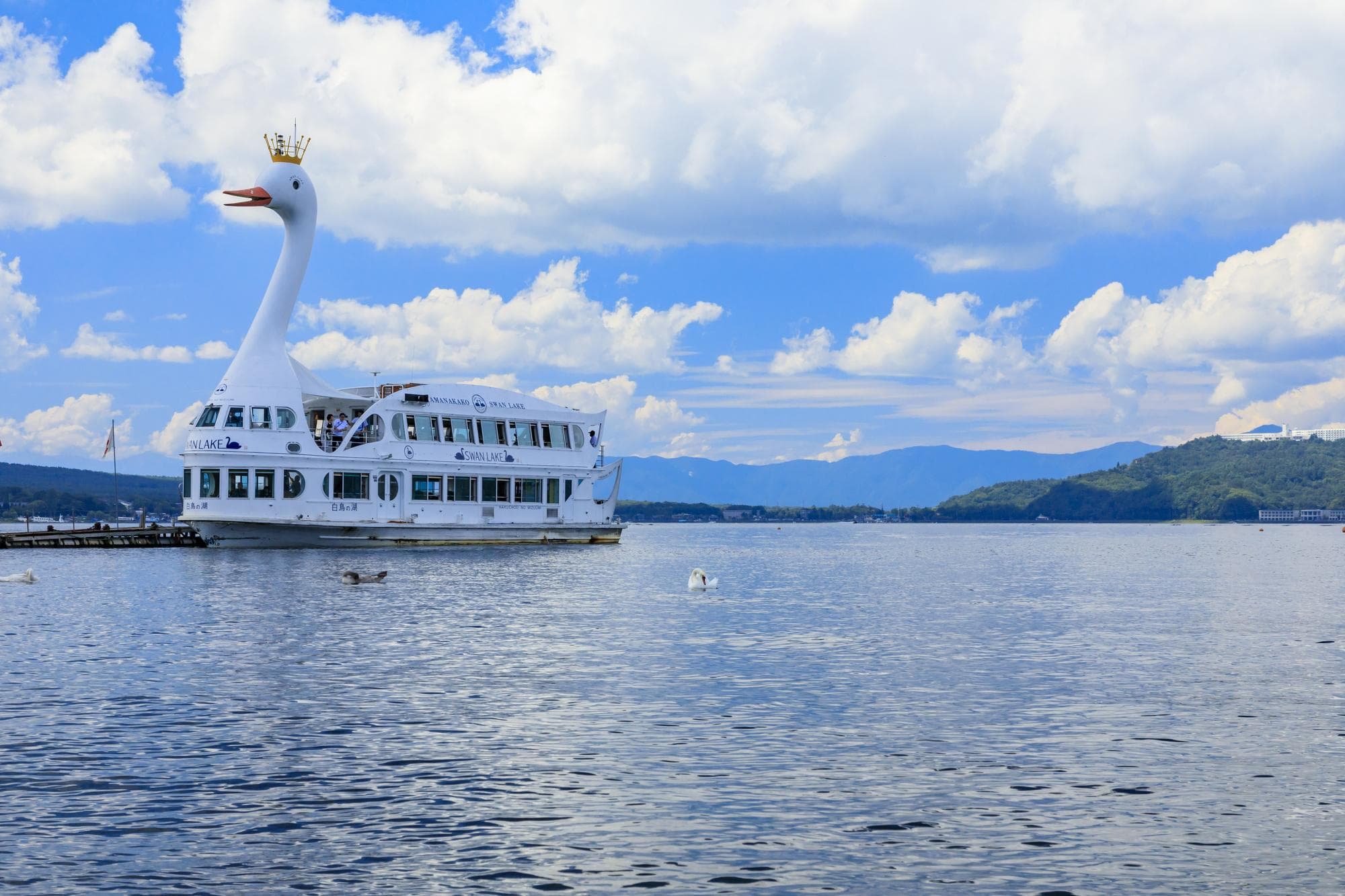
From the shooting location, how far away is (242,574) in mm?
56344

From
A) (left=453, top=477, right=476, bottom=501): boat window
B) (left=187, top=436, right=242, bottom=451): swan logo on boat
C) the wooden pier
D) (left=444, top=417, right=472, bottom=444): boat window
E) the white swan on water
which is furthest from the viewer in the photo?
the wooden pier

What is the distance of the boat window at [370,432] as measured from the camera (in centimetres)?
7631

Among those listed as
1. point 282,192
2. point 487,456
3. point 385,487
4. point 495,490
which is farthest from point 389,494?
point 282,192

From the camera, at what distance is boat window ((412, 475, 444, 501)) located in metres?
77.8

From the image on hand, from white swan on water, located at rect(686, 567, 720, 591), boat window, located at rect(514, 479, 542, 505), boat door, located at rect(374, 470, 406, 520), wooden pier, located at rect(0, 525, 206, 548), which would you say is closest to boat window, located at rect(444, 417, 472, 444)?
boat door, located at rect(374, 470, 406, 520)

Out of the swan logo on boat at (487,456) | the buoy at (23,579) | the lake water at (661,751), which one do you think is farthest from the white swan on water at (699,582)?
the buoy at (23,579)

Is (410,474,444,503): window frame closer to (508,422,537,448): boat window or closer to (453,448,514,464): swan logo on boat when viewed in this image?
(453,448,514,464): swan logo on boat

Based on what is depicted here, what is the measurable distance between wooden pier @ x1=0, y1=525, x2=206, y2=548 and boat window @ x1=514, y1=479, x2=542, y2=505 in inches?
800

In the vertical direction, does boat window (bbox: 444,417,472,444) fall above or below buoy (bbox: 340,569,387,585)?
above

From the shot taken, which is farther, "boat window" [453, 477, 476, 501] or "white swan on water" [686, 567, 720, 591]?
"boat window" [453, 477, 476, 501]

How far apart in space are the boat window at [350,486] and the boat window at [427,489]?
10.6 feet

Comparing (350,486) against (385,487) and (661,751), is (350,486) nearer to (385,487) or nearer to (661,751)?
(385,487)

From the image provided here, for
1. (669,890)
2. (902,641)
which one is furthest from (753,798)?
(902,641)

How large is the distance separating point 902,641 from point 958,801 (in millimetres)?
18652
